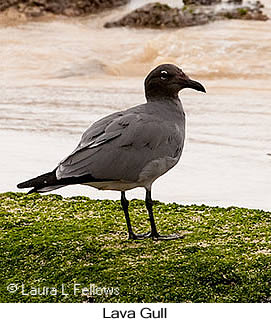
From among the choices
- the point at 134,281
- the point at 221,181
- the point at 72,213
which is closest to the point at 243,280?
the point at 134,281

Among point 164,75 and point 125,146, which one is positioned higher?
point 164,75

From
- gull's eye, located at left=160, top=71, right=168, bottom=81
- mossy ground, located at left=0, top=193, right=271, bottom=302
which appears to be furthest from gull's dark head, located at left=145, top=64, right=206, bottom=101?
mossy ground, located at left=0, top=193, right=271, bottom=302

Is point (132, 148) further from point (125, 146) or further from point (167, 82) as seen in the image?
point (167, 82)

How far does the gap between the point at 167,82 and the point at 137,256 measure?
2.11 feet

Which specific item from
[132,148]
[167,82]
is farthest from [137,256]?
[167,82]

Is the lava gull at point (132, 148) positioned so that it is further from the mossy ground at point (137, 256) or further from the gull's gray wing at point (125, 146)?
the mossy ground at point (137, 256)

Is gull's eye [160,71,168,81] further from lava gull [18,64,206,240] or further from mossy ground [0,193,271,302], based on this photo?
mossy ground [0,193,271,302]

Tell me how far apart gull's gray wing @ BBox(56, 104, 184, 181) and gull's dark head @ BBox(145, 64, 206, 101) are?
3.6 inches

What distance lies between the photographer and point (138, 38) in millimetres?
13344

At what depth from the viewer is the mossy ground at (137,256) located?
93.0 inches

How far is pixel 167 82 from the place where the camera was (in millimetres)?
2609

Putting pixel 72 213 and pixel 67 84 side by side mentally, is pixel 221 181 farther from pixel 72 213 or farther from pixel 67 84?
pixel 67 84

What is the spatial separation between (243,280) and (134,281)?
0.36 m

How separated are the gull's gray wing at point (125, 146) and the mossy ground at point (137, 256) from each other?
336 millimetres
